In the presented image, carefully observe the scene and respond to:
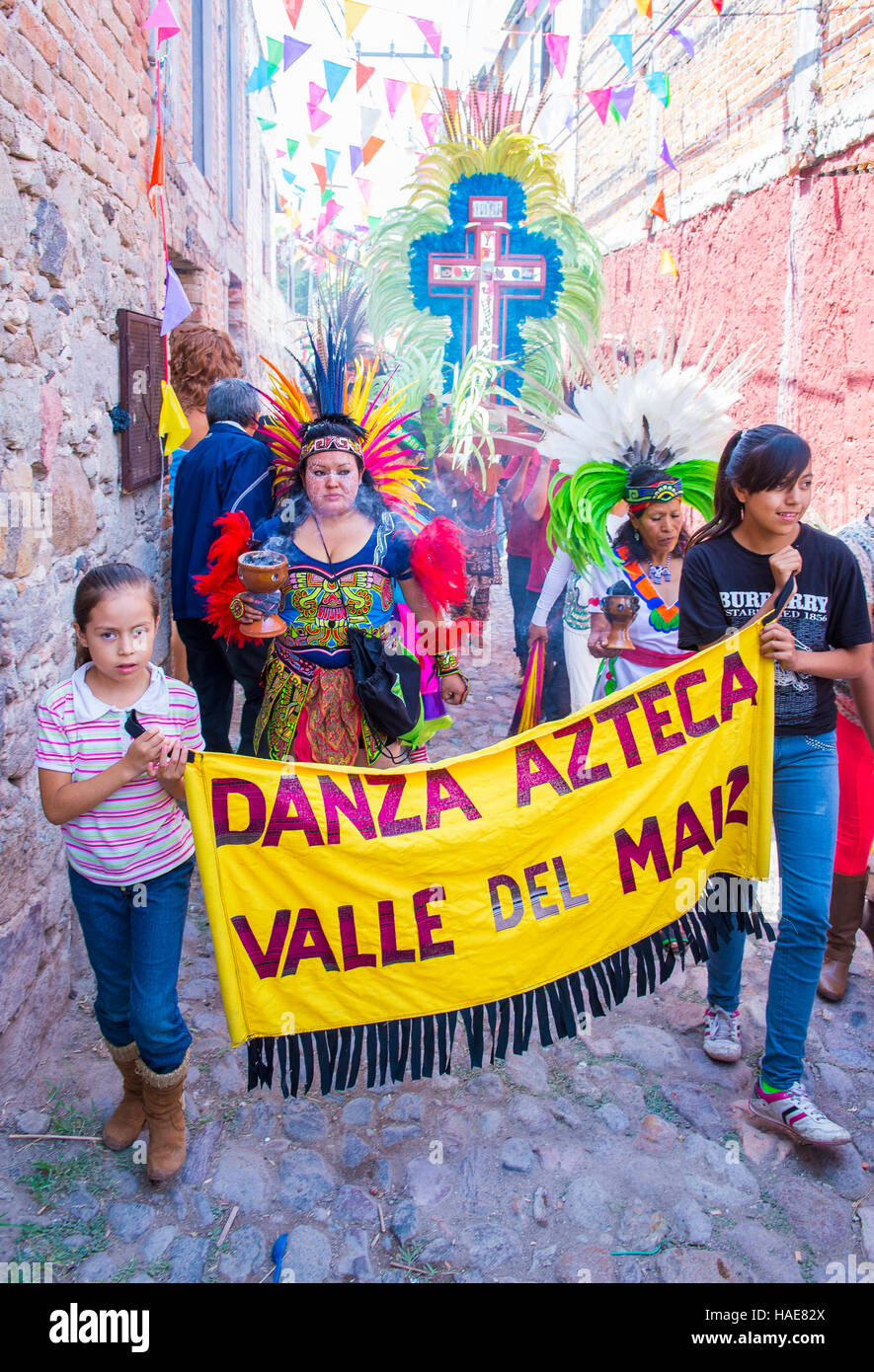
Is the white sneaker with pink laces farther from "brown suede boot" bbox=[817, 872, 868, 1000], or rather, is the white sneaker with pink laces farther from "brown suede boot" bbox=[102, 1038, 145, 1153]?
"brown suede boot" bbox=[102, 1038, 145, 1153]

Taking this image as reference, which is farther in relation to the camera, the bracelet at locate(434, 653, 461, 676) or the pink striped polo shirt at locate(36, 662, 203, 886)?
the bracelet at locate(434, 653, 461, 676)

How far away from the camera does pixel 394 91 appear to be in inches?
295

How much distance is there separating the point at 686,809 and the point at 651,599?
1175mm

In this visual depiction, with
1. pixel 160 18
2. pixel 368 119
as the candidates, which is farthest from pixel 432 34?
pixel 160 18

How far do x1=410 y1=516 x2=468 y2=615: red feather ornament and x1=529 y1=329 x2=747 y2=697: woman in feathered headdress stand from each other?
0.64 m

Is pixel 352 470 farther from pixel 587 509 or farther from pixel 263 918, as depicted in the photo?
pixel 263 918

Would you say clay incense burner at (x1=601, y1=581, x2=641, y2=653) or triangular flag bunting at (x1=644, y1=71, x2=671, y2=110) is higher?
triangular flag bunting at (x1=644, y1=71, x2=671, y2=110)

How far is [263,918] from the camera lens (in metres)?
2.39

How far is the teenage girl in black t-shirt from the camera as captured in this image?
2678mm

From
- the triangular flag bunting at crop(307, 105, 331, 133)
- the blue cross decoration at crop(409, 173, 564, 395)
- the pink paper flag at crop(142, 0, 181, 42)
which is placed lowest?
the blue cross decoration at crop(409, 173, 564, 395)

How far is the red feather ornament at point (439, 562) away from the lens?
10.8 ft

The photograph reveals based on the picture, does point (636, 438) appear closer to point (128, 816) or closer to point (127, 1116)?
point (128, 816)

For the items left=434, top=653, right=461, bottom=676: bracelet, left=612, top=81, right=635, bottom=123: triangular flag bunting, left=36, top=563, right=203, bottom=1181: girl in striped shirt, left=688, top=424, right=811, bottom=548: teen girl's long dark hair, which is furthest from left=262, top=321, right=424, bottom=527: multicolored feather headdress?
left=612, top=81, right=635, bottom=123: triangular flag bunting

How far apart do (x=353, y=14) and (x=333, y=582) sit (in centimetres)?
497
